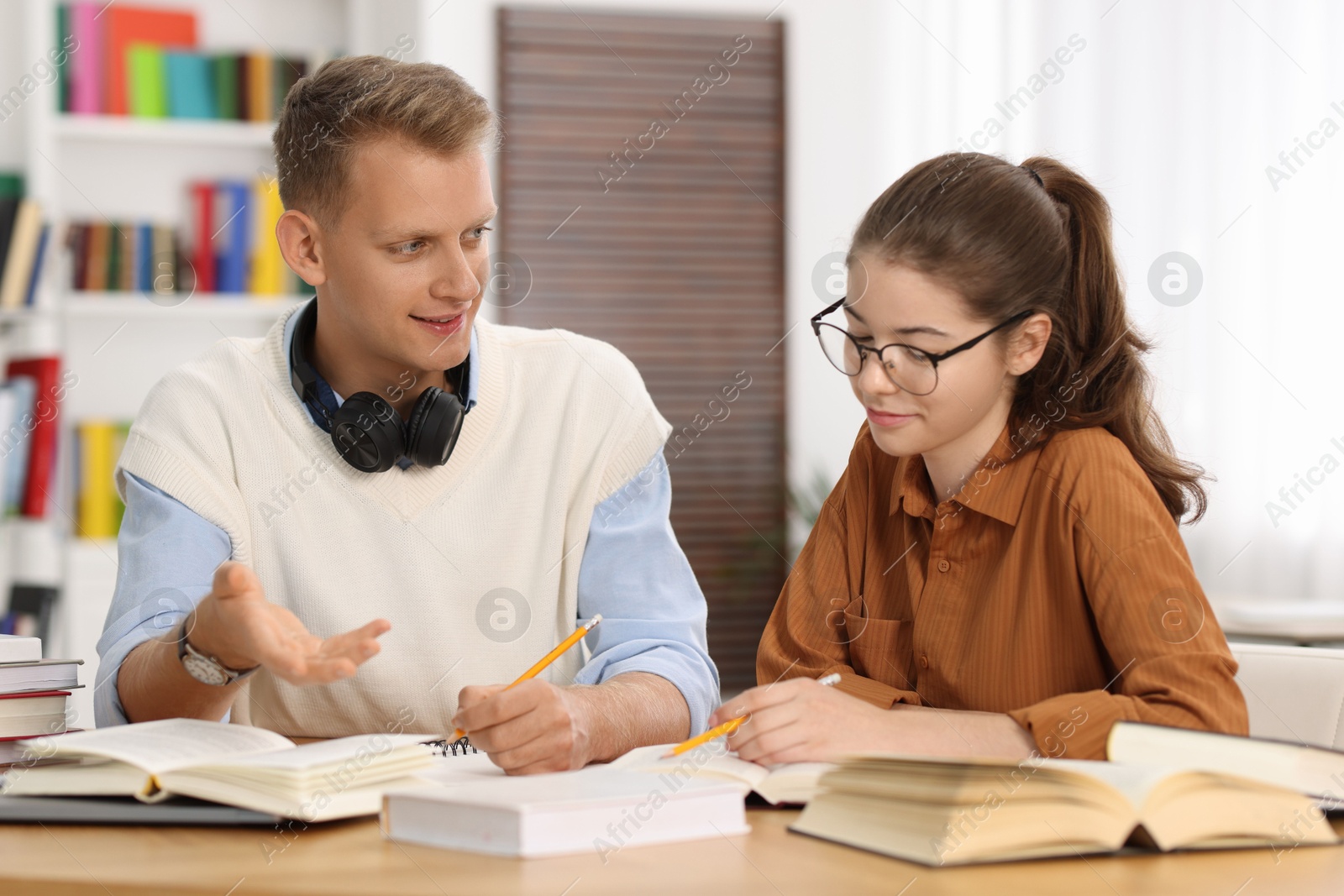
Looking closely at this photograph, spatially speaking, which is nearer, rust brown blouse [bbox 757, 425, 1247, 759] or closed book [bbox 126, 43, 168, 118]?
rust brown blouse [bbox 757, 425, 1247, 759]

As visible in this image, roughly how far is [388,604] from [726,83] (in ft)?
9.81

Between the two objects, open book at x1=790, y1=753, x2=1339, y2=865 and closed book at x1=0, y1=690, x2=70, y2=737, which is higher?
open book at x1=790, y1=753, x2=1339, y2=865

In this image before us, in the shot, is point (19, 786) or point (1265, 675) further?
point (1265, 675)

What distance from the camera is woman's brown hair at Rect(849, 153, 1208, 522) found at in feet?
4.14

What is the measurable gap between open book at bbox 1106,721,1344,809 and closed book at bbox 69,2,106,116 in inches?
136

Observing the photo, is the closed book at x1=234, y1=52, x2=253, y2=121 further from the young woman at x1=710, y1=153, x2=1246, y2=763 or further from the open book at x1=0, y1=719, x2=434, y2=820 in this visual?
the open book at x1=0, y1=719, x2=434, y2=820

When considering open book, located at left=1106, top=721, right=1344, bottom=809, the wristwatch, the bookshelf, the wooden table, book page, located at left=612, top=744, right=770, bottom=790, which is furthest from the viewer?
the bookshelf

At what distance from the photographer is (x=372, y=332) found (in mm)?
1502

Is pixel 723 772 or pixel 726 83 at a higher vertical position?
pixel 726 83

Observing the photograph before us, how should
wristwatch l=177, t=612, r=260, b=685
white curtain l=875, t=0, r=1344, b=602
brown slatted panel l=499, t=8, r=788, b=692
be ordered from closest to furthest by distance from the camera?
wristwatch l=177, t=612, r=260, b=685 < white curtain l=875, t=0, r=1344, b=602 < brown slatted panel l=499, t=8, r=788, b=692

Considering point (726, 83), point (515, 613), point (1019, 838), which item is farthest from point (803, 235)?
point (1019, 838)

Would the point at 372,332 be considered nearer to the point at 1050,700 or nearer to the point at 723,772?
the point at 723,772

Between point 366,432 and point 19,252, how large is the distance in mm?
2378

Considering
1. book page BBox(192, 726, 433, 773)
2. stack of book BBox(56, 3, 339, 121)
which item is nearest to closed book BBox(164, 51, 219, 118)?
stack of book BBox(56, 3, 339, 121)
